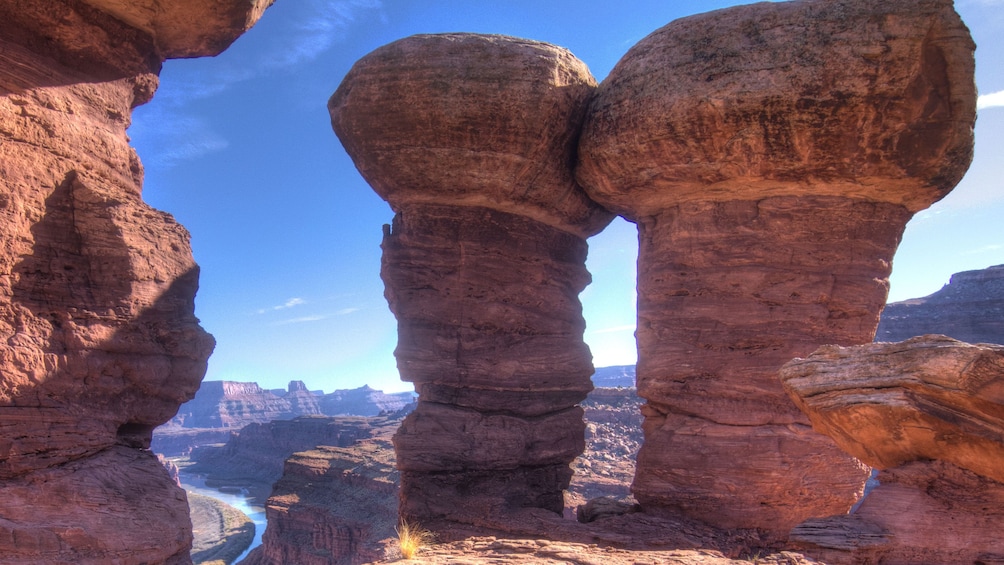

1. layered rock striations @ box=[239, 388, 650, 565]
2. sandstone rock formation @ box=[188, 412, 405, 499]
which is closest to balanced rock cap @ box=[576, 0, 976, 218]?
layered rock striations @ box=[239, 388, 650, 565]

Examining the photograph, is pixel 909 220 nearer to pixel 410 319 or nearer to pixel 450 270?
pixel 450 270

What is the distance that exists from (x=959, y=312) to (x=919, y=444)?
68.6m

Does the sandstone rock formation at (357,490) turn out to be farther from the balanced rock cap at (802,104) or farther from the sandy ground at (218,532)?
the balanced rock cap at (802,104)

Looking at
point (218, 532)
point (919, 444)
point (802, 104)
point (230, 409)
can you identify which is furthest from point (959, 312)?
point (230, 409)

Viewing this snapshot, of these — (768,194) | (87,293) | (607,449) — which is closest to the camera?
(87,293)

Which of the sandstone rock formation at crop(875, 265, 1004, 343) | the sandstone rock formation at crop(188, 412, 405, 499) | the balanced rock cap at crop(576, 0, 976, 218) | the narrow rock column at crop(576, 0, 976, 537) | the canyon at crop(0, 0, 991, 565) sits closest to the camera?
the canyon at crop(0, 0, 991, 565)

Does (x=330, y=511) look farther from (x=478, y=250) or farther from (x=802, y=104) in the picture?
(x=802, y=104)

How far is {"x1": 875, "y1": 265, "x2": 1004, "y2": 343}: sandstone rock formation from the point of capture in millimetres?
58281

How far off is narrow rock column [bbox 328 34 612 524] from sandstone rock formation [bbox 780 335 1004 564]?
668 centimetres

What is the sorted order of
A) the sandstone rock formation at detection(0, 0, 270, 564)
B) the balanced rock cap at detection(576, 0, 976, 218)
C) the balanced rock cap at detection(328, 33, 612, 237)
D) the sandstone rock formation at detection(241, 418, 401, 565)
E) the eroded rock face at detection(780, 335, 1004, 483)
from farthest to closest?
the sandstone rock formation at detection(241, 418, 401, 565), the balanced rock cap at detection(328, 33, 612, 237), the balanced rock cap at detection(576, 0, 976, 218), the sandstone rock formation at detection(0, 0, 270, 564), the eroded rock face at detection(780, 335, 1004, 483)

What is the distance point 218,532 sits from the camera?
61188mm

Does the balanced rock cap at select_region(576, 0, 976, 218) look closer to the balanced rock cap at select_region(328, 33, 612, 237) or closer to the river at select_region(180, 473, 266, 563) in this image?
the balanced rock cap at select_region(328, 33, 612, 237)

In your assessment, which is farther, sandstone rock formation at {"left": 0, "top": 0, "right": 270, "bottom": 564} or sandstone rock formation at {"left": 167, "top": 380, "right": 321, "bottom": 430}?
sandstone rock formation at {"left": 167, "top": 380, "right": 321, "bottom": 430}

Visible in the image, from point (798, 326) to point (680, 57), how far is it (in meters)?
4.92
